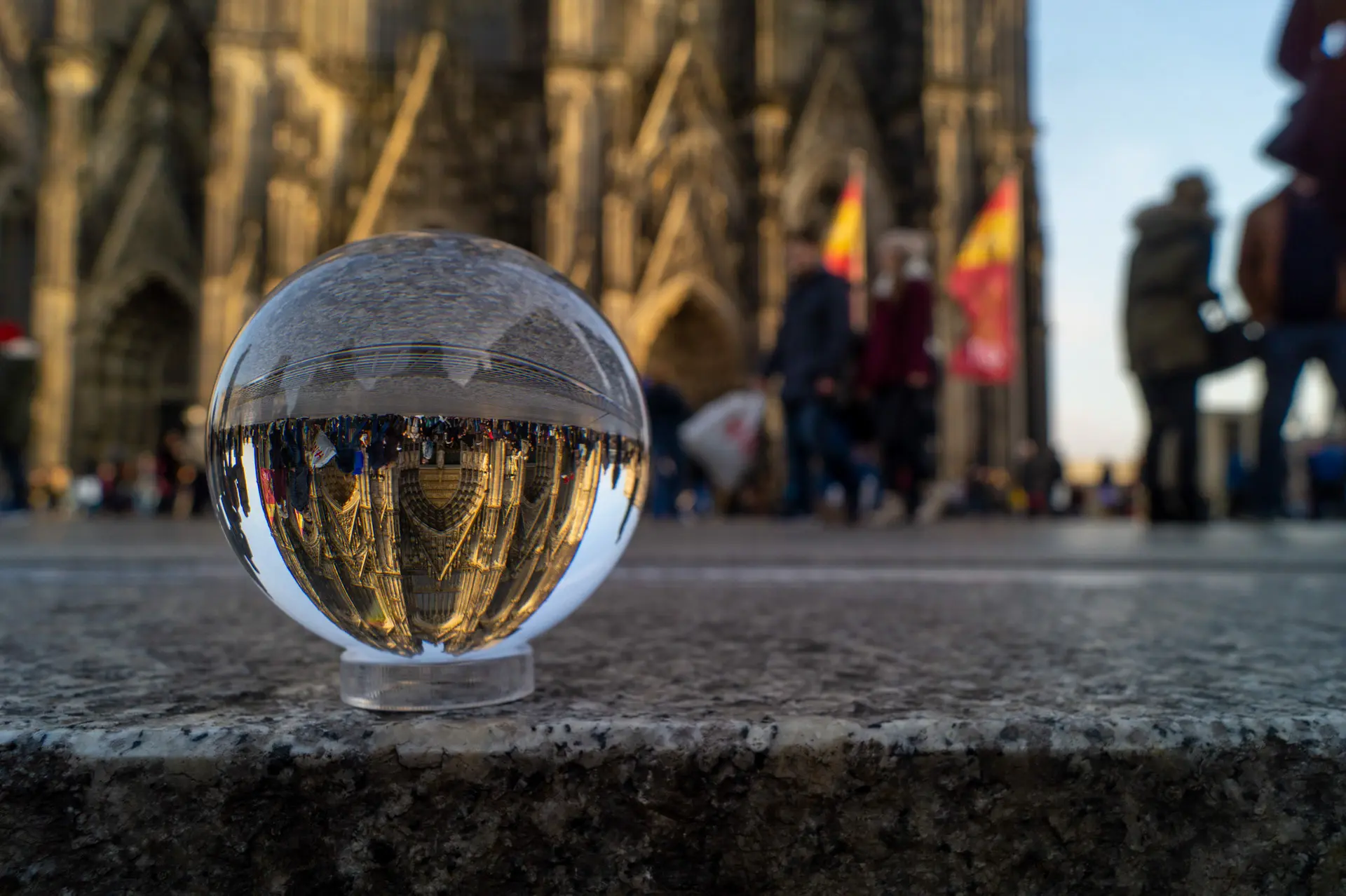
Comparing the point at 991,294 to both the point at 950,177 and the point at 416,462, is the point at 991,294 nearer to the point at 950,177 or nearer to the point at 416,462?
the point at 950,177

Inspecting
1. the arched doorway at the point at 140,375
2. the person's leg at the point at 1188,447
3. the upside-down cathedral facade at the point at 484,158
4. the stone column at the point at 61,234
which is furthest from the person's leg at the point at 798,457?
the stone column at the point at 61,234

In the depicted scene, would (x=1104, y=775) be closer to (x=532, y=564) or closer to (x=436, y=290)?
(x=532, y=564)

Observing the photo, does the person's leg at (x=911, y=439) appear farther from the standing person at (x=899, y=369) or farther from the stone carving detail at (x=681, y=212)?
the stone carving detail at (x=681, y=212)

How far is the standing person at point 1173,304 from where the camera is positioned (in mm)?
5109

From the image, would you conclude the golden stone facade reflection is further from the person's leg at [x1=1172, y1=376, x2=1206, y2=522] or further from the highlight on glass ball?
the person's leg at [x1=1172, y1=376, x2=1206, y2=522]

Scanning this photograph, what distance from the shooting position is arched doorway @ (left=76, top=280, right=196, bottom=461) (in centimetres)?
1448

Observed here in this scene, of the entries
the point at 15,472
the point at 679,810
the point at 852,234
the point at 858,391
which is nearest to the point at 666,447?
the point at 858,391

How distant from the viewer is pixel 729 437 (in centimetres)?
959

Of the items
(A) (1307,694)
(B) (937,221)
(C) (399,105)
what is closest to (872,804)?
(A) (1307,694)

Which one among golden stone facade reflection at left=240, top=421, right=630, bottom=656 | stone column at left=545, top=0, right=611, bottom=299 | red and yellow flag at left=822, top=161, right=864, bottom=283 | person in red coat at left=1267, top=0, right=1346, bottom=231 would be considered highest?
stone column at left=545, top=0, right=611, bottom=299

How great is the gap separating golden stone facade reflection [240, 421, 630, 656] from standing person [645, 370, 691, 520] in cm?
728

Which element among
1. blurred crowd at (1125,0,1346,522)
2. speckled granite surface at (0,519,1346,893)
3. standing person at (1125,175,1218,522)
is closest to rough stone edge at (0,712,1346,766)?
speckled granite surface at (0,519,1346,893)

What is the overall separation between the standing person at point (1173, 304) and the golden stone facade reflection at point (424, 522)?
17.5ft

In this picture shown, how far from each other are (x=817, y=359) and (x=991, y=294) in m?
6.96
